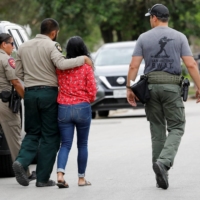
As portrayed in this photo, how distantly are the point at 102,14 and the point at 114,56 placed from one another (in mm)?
12077

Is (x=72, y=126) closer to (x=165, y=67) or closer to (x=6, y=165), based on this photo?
(x=165, y=67)

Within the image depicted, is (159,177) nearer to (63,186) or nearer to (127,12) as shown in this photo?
(63,186)

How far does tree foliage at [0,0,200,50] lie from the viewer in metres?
34.2

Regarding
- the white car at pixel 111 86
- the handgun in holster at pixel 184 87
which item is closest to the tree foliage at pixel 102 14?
the white car at pixel 111 86

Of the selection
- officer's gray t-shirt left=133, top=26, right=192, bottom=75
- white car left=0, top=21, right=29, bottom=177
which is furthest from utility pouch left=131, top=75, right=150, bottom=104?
white car left=0, top=21, right=29, bottom=177

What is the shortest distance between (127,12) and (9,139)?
2766 centimetres

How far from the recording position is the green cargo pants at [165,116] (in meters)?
8.95

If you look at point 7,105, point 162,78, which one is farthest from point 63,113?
point 162,78

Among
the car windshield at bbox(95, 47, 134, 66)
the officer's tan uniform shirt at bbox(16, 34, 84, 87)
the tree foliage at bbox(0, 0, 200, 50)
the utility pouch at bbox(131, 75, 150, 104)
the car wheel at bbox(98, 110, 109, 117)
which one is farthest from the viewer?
the tree foliage at bbox(0, 0, 200, 50)

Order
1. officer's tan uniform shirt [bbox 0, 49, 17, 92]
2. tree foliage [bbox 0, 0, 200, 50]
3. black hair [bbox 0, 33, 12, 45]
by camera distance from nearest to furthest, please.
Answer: officer's tan uniform shirt [bbox 0, 49, 17, 92] → black hair [bbox 0, 33, 12, 45] → tree foliage [bbox 0, 0, 200, 50]

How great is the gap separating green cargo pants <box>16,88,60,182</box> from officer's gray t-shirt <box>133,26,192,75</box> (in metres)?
1.10

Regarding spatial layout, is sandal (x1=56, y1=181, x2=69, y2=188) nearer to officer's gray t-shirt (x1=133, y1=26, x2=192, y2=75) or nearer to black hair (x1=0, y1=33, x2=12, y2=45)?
officer's gray t-shirt (x1=133, y1=26, x2=192, y2=75)

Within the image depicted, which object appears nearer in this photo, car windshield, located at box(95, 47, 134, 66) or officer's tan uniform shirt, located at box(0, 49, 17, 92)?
officer's tan uniform shirt, located at box(0, 49, 17, 92)

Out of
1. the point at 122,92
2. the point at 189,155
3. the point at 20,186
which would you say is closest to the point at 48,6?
the point at 122,92
